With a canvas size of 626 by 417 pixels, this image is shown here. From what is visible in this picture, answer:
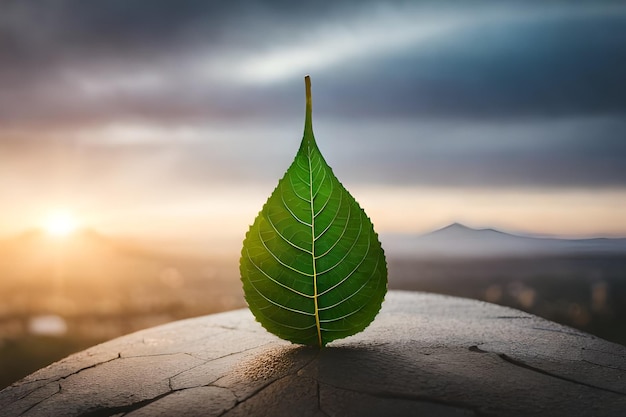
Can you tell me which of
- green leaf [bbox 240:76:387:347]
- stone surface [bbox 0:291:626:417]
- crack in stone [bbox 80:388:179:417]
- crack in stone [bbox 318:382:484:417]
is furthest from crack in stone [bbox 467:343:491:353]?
crack in stone [bbox 80:388:179:417]

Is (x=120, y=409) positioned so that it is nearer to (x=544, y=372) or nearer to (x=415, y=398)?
(x=415, y=398)

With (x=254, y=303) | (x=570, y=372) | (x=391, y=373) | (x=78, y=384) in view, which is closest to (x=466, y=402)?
(x=391, y=373)

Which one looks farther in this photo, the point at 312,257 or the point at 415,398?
the point at 312,257

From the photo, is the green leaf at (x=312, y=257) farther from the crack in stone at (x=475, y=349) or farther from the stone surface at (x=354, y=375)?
the crack in stone at (x=475, y=349)

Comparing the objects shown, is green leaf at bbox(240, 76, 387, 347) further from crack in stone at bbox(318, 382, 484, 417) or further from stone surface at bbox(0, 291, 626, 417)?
crack in stone at bbox(318, 382, 484, 417)

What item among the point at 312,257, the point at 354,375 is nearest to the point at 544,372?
the point at 354,375

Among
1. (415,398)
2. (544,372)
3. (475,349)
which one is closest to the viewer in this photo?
(415,398)
